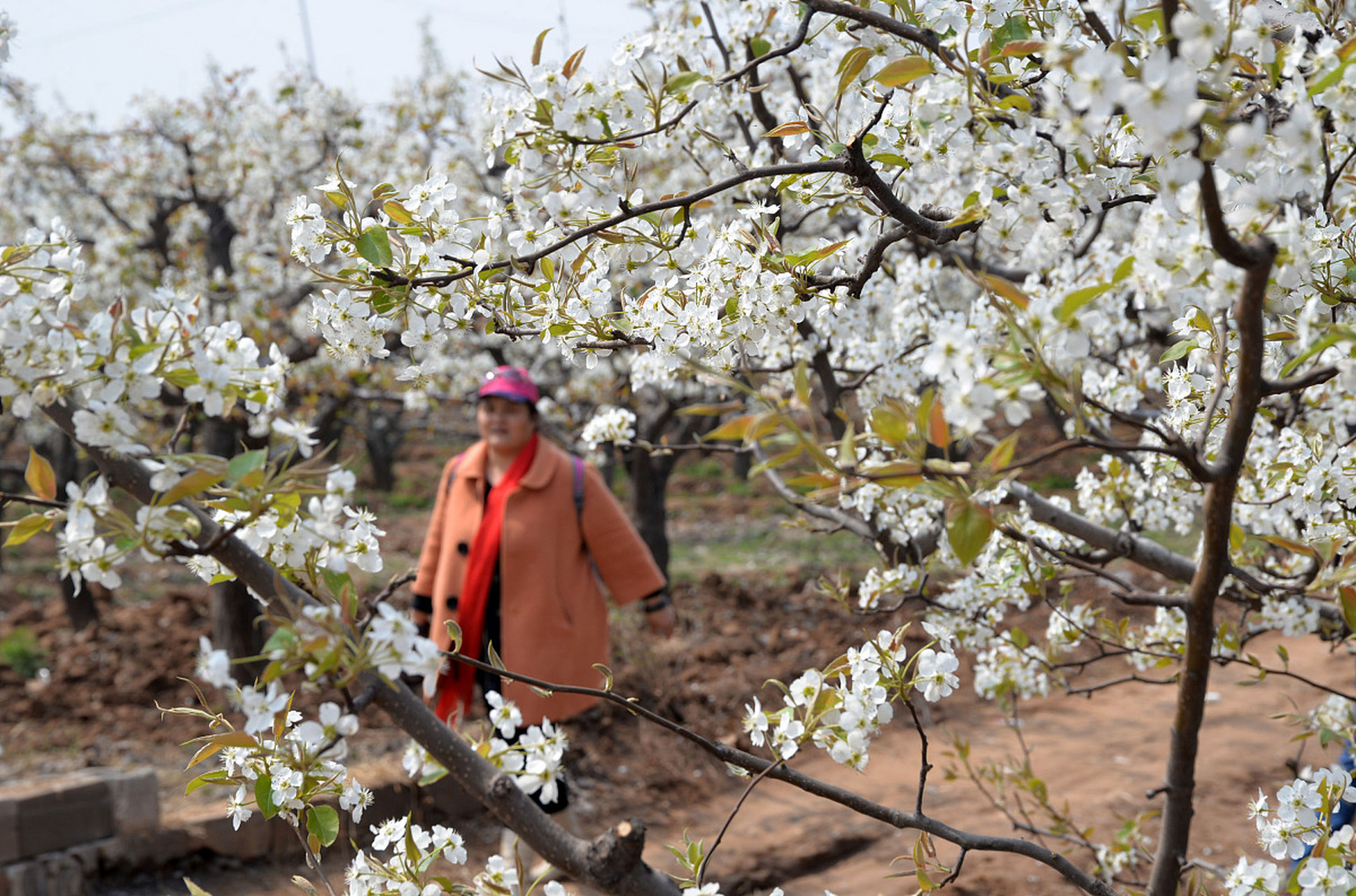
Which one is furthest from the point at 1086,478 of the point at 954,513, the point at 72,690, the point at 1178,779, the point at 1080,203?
the point at 72,690

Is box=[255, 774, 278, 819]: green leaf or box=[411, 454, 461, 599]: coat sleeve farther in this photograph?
box=[411, 454, 461, 599]: coat sleeve

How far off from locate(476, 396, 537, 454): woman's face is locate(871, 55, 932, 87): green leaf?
105 inches

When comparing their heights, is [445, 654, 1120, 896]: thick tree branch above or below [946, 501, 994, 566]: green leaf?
below

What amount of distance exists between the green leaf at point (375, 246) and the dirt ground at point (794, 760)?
2168mm

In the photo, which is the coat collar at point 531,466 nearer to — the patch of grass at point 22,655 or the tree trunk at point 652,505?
the tree trunk at point 652,505

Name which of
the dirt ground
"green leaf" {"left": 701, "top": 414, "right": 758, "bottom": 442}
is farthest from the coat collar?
"green leaf" {"left": 701, "top": 414, "right": 758, "bottom": 442}

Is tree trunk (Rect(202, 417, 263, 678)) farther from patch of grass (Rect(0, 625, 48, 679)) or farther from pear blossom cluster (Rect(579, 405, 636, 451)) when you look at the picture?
pear blossom cluster (Rect(579, 405, 636, 451))

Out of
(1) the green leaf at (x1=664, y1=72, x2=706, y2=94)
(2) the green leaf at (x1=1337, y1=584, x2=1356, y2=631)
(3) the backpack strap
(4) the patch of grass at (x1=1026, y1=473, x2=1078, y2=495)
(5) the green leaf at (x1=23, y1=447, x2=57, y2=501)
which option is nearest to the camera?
(5) the green leaf at (x1=23, y1=447, x2=57, y2=501)

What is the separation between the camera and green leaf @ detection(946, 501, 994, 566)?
851 mm

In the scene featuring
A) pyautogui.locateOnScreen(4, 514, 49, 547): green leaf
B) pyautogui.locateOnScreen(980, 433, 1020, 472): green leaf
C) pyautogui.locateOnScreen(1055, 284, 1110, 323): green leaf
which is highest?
pyautogui.locateOnScreen(1055, 284, 1110, 323): green leaf

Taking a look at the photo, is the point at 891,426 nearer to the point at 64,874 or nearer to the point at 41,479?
the point at 41,479

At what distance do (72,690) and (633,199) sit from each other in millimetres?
5678

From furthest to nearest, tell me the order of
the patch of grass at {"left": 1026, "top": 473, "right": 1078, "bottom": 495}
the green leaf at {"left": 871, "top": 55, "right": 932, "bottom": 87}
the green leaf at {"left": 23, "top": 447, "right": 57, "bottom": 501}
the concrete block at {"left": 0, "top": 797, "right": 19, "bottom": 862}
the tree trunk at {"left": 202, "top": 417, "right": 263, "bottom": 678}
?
the patch of grass at {"left": 1026, "top": 473, "right": 1078, "bottom": 495} → the tree trunk at {"left": 202, "top": 417, "right": 263, "bottom": 678} → the concrete block at {"left": 0, "top": 797, "right": 19, "bottom": 862} → the green leaf at {"left": 871, "top": 55, "right": 932, "bottom": 87} → the green leaf at {"left": 23, "top": 447, "right": 57, "bottom": 501}

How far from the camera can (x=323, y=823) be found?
1176 millimetres
